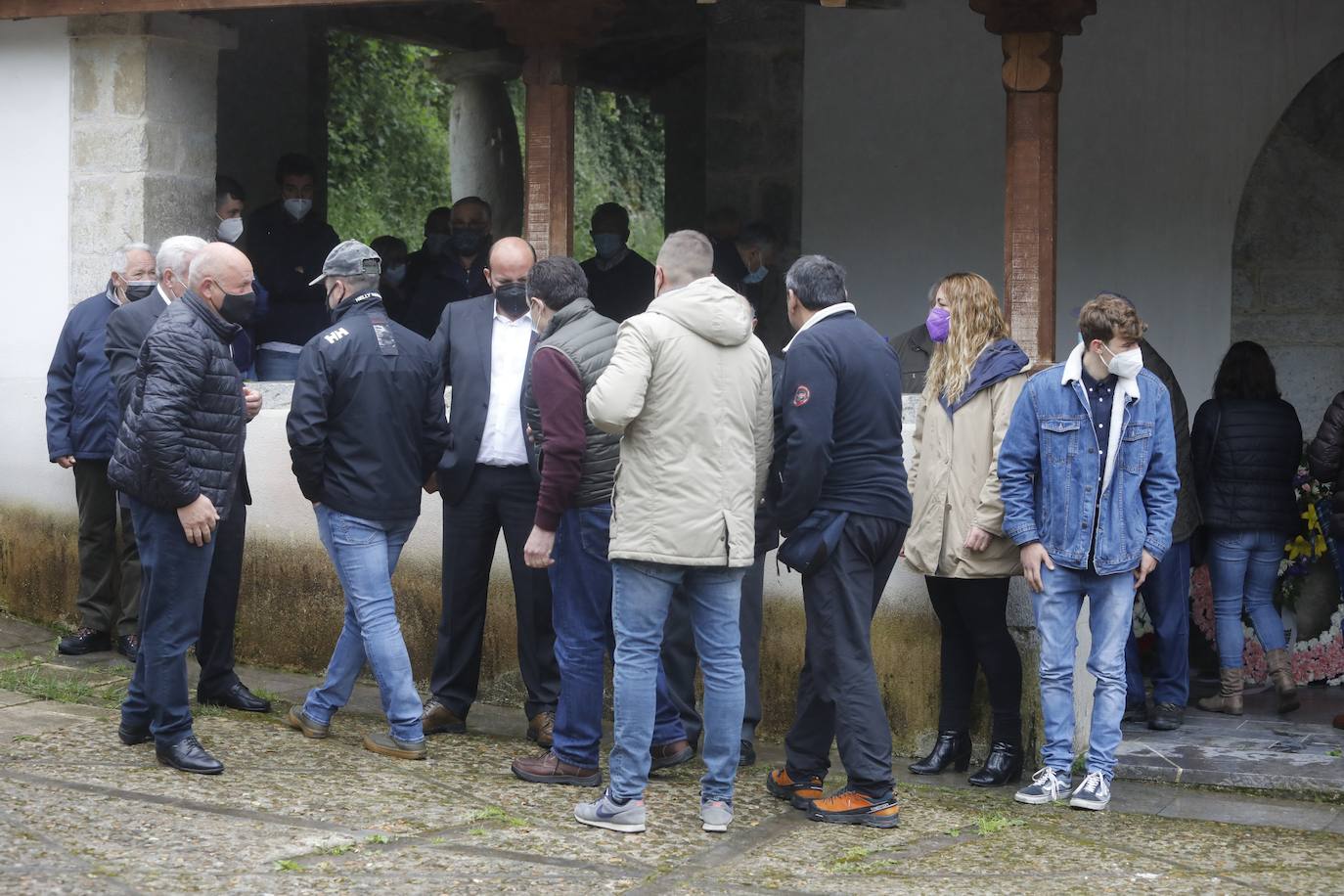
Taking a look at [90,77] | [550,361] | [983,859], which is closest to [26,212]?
[90,77]

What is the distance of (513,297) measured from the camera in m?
6.16

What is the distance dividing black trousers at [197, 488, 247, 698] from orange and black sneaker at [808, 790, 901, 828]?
8.23 feet

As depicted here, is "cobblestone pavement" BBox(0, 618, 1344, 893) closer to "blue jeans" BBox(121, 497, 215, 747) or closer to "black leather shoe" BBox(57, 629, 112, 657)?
"blue jeans" BBox(121, 497, 215, 747)

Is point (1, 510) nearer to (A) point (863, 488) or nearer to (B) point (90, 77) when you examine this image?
(B) point (90, 77)

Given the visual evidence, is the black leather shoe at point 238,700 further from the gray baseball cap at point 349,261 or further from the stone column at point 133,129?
the stone column at point 133,129

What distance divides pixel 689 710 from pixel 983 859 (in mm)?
1405

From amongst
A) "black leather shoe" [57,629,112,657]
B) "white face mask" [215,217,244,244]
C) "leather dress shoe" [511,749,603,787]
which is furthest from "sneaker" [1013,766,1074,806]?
"white face mask" [215,217,244,244]

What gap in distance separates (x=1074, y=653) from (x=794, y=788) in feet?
3.49

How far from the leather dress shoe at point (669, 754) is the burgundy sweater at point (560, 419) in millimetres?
1128

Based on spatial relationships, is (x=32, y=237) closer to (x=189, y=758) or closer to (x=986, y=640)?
(x=189, y=758)

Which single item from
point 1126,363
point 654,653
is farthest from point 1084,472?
point 654,653

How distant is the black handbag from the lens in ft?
17.4

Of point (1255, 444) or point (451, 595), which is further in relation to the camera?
point (1255, 444)

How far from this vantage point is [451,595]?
6.30m
